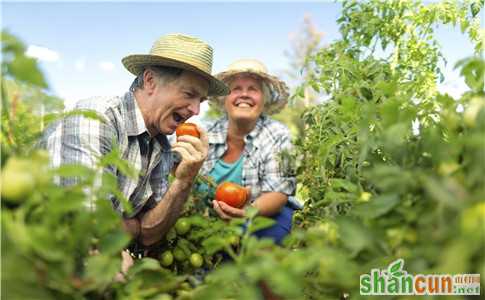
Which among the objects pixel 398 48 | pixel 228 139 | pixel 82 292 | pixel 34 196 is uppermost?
pixel 398 48

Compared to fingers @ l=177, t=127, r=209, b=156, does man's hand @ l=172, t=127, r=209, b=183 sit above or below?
below

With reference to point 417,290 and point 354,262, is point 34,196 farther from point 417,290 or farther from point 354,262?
point 417,290

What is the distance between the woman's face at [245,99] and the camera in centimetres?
305

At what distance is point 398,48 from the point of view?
8.79ft

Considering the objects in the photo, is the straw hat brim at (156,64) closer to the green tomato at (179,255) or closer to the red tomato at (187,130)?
the red tomato at (187,130)

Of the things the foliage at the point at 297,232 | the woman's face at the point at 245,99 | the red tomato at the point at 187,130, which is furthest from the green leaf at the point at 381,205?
the woman's face at the point at 245,99

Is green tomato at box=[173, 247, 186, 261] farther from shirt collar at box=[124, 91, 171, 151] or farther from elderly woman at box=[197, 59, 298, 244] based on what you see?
elderly woman at box=[197, 59, 298, 244]

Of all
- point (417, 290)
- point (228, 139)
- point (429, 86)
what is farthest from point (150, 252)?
point (429, 86)

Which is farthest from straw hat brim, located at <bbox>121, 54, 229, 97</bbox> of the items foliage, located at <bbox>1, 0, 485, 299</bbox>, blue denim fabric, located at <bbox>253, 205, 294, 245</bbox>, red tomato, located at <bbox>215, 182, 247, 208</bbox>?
foliage, located at <bbox>1, 0, 485, 299</bbox>

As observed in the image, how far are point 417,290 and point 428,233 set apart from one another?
Answer: 0.15 metres

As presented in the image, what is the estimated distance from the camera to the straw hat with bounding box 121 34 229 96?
1989 millimetres

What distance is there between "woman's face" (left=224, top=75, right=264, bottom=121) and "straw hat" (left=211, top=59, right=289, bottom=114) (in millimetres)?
54

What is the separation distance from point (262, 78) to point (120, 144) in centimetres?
162

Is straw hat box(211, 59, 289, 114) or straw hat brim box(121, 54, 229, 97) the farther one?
straw hat box(211, 59, 289, 114)
